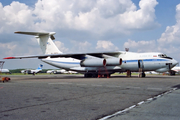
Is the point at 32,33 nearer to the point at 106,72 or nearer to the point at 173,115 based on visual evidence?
the point at 106,72

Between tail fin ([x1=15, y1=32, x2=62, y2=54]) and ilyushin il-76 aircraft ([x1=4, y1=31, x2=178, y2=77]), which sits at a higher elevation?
tail fin ([x1=15, y1=32, x2=62, y2=54])

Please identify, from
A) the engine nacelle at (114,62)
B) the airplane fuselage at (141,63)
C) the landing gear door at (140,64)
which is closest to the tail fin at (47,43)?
the airplane fuselage at (141,63)

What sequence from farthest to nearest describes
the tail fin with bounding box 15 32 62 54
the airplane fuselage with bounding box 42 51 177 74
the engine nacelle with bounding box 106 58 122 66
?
the tail fin with bounding box 15 32 62 54 < the engine nacelle with bounding box 106 58 122 66 < the airplane fuselage with bounding box 42 51 177 74

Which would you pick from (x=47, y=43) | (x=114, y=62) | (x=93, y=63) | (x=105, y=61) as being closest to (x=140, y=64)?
(x=114, y=62)

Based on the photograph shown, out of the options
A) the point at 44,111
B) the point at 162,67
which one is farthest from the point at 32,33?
the point at 44,111

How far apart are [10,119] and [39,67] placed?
6596 cm

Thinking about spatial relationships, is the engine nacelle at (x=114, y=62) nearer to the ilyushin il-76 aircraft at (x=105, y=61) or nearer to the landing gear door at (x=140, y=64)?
the ilyushin il-76 aircraft at (x=105, y=61)

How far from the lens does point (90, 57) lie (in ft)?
79.4

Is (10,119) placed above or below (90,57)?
below

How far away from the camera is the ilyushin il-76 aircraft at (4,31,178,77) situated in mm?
20656

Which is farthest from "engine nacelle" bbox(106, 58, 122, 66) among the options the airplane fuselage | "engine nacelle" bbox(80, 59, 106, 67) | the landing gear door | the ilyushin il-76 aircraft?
the landing gear door

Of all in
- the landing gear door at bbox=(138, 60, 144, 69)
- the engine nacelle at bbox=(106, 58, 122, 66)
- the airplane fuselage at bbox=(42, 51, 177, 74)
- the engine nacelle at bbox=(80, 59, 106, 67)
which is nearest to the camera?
the airplane fuselage at bbox=(42, 51, 177, 74)

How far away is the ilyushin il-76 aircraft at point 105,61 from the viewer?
2066 cm

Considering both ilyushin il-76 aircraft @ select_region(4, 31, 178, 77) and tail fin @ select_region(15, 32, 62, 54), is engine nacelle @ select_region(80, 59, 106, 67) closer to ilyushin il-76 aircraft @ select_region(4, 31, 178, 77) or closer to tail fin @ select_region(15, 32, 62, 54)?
ilyushin il-76 aircraft @ select_region(4, 31, 178, 77)
